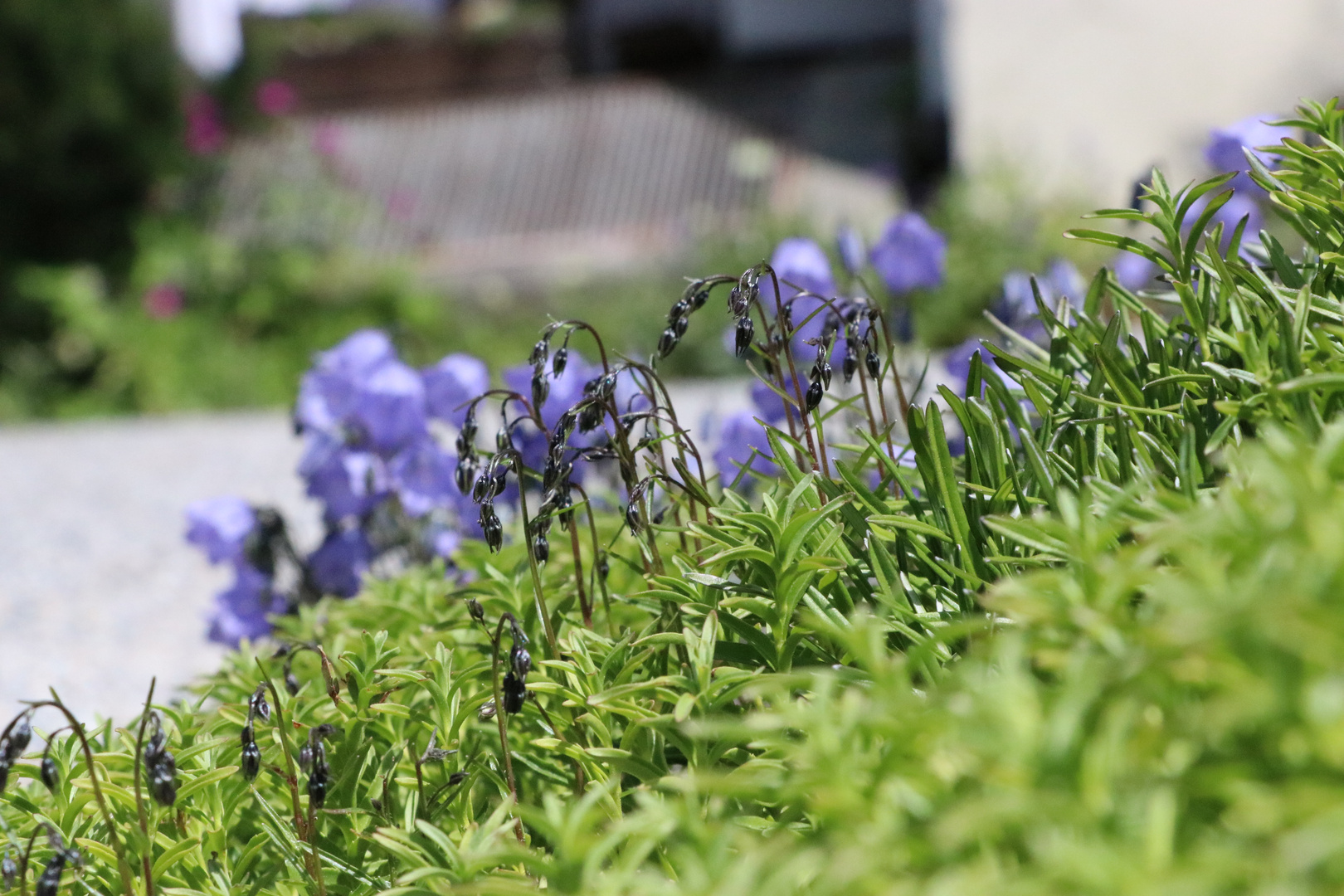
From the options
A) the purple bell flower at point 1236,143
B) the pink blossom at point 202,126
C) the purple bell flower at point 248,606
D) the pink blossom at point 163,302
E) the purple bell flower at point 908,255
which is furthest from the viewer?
the pink blossom at point 202,126

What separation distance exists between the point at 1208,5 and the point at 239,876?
9.26 m

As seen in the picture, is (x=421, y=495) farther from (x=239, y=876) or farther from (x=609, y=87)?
(x=609, y=87)

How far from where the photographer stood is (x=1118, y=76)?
8.88 metres

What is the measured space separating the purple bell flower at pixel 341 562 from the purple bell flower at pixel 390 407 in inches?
11.2

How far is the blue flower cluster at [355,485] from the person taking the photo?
2.44 m

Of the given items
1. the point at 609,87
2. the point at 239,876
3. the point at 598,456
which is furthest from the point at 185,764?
the point at 609,87

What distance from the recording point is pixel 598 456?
1.47 metres

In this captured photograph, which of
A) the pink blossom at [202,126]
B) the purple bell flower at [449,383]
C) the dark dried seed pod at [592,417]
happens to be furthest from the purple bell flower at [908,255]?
the pink blossom at [202,126]

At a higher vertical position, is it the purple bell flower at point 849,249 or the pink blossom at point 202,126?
the pink blossom at point 202,126

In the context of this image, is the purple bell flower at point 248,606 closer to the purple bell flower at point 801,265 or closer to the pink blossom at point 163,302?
the purple bell flower at point 801,265

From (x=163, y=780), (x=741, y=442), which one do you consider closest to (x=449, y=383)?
(x=741, y=442)

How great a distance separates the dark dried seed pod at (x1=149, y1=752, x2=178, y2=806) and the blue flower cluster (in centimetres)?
130

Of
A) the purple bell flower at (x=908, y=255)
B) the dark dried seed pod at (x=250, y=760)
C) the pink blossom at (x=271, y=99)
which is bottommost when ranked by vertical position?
the dark dried seed pod at (x=250, y=760)

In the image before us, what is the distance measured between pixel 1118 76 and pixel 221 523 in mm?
8365
